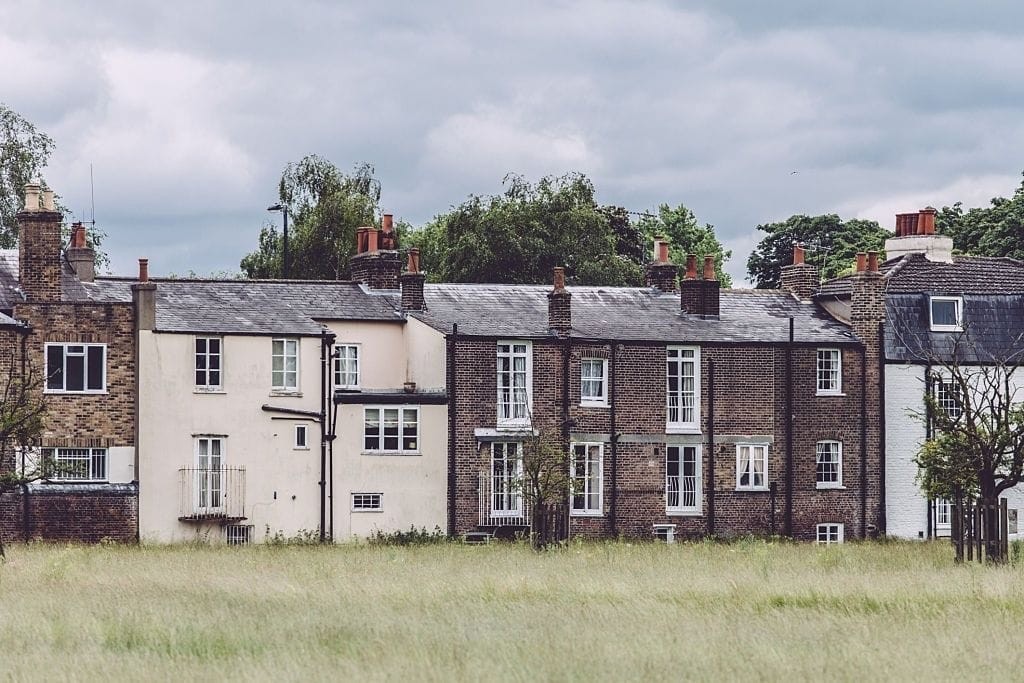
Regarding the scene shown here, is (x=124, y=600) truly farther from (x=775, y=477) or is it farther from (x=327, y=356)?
(x=775, y=477)

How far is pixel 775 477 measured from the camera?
59.5 m

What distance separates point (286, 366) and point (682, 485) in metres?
12.0

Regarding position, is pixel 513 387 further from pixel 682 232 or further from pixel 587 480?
pixel 682 232

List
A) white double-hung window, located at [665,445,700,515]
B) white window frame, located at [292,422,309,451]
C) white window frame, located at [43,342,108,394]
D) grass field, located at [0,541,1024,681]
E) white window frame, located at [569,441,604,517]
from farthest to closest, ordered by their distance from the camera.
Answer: white double-hung window, located at [665,445,700,515], white window frame, located at [569,441,604,517], white window frame, located at [292,422,309,451], white window frame, located at [43,342,108,394], grass field, located at [0,541,1024,681]

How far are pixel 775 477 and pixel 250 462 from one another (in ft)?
50.4

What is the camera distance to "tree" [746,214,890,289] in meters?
98.6

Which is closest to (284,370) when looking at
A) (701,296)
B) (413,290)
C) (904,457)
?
(413,290)

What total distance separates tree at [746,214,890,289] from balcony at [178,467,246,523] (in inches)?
1886

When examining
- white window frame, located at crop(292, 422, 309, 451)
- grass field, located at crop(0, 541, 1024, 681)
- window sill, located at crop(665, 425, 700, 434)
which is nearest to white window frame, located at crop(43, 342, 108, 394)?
white window frame, located at crop(292, 422, 309, 451)

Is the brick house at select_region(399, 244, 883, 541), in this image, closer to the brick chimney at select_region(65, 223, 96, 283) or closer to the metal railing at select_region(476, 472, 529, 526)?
the metal railing at select_region(476, 472, 529, 526)

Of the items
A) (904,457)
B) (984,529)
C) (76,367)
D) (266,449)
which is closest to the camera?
(984,529)

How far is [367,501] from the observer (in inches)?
2213

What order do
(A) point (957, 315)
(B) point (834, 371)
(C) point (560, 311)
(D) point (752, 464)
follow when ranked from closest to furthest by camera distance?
1. (C) point (560, 311)
2. (D) point (752, 464)
3. (B) point (834, 371)
4. (A) point (957, 315)

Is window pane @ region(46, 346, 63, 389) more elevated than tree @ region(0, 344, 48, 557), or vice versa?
window pane @ region(46, 346, 63, 389)
